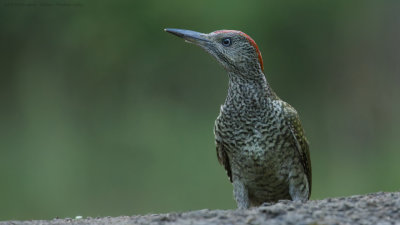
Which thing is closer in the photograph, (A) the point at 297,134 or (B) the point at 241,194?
(A) the point at 297,134

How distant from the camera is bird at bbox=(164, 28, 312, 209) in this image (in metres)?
6.12

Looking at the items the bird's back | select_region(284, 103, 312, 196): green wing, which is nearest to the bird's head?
the bird's back

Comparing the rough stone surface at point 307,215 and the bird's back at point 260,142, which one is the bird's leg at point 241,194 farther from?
the rough stone surface at point 307,215

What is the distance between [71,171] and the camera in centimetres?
1199

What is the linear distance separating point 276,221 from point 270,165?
190 cm

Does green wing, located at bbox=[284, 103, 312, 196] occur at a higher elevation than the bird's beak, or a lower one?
lower

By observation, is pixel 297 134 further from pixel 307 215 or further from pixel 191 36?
pixel 307 215

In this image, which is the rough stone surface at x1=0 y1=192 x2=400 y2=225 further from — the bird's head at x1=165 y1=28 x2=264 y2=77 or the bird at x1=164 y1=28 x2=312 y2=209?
the bird's head at x1=165 y1=28 x2=264 y2=77

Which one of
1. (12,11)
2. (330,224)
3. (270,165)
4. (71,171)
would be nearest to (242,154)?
(270,165)

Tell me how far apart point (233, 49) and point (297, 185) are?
4.06ft

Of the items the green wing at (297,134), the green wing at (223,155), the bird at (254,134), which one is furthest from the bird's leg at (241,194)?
the green wing at (297,134)

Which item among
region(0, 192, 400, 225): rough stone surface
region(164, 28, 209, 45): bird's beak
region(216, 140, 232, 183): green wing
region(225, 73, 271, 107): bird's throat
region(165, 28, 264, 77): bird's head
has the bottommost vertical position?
region(0, 192, 400, 225): rough stone surface

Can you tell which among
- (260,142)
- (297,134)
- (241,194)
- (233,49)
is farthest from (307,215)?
Answer: (233,49)

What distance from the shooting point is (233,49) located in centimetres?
637
